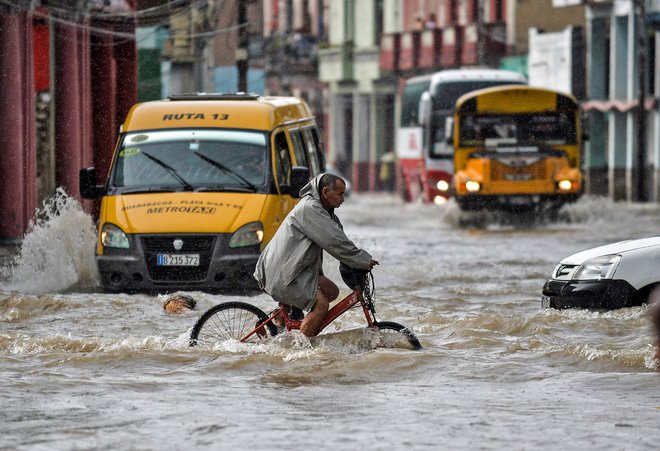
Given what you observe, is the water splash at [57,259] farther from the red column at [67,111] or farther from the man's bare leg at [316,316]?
the red column at [67,111]

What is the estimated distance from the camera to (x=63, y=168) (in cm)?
3284

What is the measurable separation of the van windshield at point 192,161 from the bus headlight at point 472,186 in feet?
51.5

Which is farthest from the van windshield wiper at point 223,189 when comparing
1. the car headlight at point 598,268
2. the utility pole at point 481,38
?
the utility pole at point 481,38

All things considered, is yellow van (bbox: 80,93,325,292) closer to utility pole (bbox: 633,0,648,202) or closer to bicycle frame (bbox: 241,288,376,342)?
bicycle frame (bbox: 241,288,376,342)

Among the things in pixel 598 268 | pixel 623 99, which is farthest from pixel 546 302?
pixel 623 99

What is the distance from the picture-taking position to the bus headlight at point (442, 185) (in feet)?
136

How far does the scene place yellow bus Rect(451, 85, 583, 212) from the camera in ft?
116

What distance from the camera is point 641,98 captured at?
155ft

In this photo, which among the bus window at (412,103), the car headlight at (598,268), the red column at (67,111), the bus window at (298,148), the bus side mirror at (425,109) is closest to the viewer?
the car headlight at (598,268)

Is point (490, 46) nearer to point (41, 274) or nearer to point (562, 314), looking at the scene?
point (41, 274)

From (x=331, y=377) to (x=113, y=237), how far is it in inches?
269

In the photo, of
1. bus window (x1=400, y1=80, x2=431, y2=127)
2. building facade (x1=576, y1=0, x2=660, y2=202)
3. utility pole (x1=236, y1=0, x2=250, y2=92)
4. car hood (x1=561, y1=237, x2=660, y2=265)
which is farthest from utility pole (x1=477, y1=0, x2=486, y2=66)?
car hood (x1=561, y1=237, x2=660, y2=265)

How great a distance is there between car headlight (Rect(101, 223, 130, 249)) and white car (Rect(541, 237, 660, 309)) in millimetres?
5027

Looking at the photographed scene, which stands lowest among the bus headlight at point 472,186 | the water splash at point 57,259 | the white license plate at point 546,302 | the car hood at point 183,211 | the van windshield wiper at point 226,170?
the bus headlight at point 472,186
